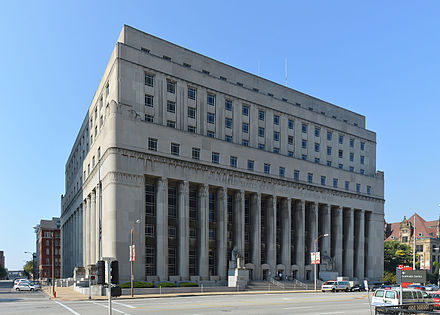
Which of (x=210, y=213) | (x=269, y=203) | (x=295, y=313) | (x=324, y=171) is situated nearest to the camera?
(x=295, y=313)

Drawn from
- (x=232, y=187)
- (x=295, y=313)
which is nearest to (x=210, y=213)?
(x=232, y=187)

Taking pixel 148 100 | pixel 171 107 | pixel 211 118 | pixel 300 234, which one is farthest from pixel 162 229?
pixel 300 234

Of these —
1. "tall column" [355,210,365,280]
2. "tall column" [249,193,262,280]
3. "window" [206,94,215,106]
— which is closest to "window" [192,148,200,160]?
"window" [206,94,215,106]

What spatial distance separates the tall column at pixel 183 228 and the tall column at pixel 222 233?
642cm

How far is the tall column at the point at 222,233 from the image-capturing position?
69875 mm

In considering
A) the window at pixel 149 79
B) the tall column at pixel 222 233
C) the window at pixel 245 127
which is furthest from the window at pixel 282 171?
the window at pixel 149 79

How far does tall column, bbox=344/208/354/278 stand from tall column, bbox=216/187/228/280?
31.1 m

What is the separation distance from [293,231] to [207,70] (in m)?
32.4

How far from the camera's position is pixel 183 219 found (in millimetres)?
65750

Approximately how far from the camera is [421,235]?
537 feet

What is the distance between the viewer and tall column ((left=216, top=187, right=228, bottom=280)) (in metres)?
69.9

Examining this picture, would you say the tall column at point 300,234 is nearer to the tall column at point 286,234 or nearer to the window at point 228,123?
the tall column at point 286,234

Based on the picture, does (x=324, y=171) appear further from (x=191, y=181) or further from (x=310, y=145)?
(x=191, y=181)

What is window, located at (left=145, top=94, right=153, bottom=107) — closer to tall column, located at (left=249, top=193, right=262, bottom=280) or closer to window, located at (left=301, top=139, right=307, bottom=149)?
tall column, located at (left=249, top=193, right=262, bottom=280)
